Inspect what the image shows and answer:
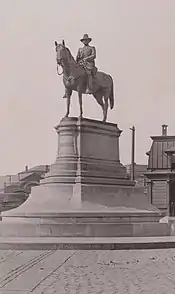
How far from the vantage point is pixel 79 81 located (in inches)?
856

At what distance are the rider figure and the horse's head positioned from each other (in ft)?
3.93

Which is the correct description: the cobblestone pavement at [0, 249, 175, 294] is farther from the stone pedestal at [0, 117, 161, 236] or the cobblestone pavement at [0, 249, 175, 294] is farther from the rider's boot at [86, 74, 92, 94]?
the rider's boot at [86, 74, 92, 94]

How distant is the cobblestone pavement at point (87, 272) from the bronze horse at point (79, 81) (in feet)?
28.4

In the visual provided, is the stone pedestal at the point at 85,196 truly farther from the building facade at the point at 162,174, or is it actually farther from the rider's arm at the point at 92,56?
the building facade at the point at 162,174

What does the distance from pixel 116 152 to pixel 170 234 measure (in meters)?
4.73

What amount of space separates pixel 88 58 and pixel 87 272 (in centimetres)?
1293

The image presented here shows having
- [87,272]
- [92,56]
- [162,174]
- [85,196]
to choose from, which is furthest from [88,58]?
[162,174]

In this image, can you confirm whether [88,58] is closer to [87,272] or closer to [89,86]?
[89,86]

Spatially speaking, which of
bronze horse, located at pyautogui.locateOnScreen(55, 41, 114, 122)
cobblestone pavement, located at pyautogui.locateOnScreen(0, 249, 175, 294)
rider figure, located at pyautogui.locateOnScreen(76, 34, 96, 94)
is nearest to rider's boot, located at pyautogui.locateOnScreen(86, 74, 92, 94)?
rider figure, located at pyautogui.locateOnScreen(76, 34, 96, 94)

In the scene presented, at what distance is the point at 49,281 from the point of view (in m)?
8.95

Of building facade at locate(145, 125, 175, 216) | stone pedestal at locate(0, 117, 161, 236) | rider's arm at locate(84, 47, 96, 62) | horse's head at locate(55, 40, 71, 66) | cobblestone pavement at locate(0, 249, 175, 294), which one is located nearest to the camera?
cobblestone pavement at locate(0, 249, 175, 294)

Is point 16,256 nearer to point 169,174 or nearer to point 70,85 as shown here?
point 70,85

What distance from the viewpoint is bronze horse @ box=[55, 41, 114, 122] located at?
2040 cm

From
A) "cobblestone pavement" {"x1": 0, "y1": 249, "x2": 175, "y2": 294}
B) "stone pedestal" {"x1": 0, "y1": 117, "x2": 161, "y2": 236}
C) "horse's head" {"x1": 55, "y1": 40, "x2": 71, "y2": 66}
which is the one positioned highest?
"horse's head" {"x1": 55, "y1": 40, "x2": 71, "y2": 66}
